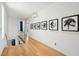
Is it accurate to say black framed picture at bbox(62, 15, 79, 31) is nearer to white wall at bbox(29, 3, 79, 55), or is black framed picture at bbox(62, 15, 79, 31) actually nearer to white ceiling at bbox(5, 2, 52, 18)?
white wall at bbox(29, 3, 79, 55)

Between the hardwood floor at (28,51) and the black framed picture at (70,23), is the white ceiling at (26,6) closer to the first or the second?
the black framed picture at (70,23)

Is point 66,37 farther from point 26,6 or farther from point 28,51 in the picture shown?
point 26,6

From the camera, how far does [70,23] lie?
3.87 m

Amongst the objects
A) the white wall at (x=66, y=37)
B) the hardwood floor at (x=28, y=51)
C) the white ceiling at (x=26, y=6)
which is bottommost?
the hardwood floor at (x=28, y=51)

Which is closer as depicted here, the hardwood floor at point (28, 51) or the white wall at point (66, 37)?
the white wall at point (66, 37)

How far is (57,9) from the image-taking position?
5023mm

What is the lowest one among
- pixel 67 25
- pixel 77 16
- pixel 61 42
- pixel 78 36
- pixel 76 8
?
pixel 61 42

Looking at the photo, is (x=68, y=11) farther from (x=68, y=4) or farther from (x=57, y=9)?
(x=57, y=9)

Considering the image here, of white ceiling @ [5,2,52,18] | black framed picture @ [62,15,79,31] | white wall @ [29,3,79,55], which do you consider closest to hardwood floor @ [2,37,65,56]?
white wall @ [29,3,79,55]

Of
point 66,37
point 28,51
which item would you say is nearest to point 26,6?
point 28,51

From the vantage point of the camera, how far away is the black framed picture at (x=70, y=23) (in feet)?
11.7

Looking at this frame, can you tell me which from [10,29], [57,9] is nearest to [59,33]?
[57,9]

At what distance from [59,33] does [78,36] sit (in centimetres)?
135

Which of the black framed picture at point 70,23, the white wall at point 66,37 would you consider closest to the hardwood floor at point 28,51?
the white wall at point 66,37
